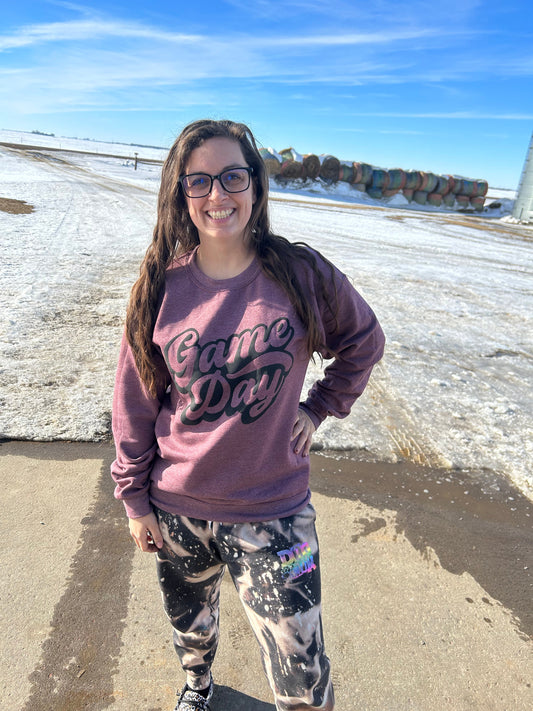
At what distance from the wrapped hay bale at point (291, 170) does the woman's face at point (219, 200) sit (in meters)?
25.2

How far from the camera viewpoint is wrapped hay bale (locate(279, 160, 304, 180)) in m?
25.0

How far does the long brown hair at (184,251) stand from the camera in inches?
52.7

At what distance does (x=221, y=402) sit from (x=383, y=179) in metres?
28.2

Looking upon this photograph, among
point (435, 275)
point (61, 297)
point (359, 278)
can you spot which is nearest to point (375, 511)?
point (61, 297)

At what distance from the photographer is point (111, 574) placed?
2.00 metres

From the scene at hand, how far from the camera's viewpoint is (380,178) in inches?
1064

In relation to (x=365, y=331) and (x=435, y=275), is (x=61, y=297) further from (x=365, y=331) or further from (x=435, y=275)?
(x=435, y=275)

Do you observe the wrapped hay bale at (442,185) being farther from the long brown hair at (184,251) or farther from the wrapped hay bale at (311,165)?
the long brown hair at (184,251)

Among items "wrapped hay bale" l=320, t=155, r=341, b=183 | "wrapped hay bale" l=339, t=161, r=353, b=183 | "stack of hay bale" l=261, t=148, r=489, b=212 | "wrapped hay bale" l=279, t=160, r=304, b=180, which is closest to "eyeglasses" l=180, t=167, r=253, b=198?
"stack of hay bale" l=261, t=148, r=489, b=212

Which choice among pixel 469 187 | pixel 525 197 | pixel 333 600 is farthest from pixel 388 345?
pixel 469 187

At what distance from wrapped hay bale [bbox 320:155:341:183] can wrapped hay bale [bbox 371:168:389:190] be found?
7.05 ft

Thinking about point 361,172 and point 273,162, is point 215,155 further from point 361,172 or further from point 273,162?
point 361,172

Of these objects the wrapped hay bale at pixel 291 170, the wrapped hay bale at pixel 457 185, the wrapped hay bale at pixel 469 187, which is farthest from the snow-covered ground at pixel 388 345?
the wrapped hay bale at pixel 469 187

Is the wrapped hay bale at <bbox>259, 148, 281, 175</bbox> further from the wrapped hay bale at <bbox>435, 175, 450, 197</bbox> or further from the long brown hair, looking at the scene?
the long brown hair
